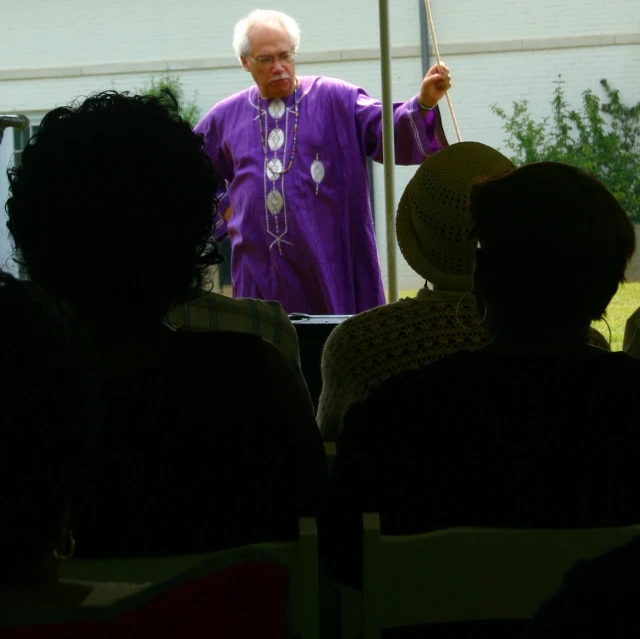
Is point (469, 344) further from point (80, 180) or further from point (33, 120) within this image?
point (33, 120)

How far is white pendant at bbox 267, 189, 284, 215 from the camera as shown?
3967 mm

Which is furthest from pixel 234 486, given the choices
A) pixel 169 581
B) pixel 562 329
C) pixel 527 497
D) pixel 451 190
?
pixel 451 190

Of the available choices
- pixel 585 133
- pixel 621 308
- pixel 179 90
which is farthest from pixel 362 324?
pixel 179 90

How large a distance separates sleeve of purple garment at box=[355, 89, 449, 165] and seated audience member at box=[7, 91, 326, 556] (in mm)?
2178

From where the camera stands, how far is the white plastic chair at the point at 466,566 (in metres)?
1.04

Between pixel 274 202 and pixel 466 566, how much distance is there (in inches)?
119

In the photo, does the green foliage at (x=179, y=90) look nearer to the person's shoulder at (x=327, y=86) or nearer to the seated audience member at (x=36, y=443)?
the person's shoulder at (x=327, y=86)

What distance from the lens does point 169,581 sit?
691 mm

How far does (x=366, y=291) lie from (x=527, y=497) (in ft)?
9.23

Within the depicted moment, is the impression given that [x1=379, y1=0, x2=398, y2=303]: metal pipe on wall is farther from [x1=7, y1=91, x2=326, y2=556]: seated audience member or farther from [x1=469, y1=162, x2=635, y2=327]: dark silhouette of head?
[x1=469, y1=162, x2=635, y2=327]: dark silhouette of head

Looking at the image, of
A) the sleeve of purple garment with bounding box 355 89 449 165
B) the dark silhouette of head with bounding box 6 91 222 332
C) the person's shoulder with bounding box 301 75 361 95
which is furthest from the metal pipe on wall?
the dark silhouette of head with bounding box 6 91 222 332

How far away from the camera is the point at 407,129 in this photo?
374 centimetres

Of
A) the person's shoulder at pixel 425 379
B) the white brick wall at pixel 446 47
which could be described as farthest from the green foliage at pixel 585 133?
the person's shoulder at pixel 425 379

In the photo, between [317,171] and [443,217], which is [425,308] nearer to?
[443,217]
